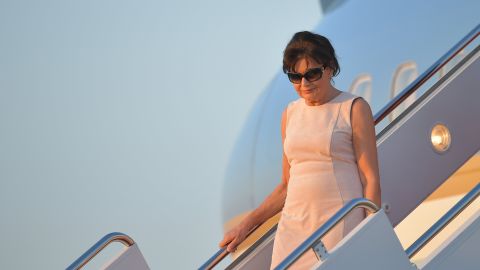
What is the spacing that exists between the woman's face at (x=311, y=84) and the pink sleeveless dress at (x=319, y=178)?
5 centimetres

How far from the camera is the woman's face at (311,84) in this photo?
11.0ft

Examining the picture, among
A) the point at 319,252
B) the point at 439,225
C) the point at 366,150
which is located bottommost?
the point at 439,225

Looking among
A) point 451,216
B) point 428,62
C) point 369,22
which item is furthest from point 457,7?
point 451,216

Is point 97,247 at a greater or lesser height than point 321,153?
greater

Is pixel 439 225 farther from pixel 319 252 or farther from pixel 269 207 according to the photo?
pixel 269 207

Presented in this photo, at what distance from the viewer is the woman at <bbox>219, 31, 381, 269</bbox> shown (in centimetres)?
335

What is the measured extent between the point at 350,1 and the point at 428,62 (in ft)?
8.98

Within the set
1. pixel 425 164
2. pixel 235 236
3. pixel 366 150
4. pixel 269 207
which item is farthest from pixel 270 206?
pixel 425 164

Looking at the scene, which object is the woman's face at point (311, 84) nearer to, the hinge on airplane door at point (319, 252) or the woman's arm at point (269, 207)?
the woman's arm at point (269, 207)

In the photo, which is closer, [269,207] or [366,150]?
[366,150]

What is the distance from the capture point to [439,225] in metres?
3.44

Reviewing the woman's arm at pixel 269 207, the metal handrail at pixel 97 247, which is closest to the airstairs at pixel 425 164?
the metal handrail at pixel 97 247

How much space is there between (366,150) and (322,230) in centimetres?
35

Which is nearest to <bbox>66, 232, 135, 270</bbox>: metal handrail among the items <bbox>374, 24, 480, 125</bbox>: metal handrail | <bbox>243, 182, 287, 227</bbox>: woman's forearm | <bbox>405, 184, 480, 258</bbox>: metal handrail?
<bbox>243, 182, 287, 227</bbox>: woman's forearm
